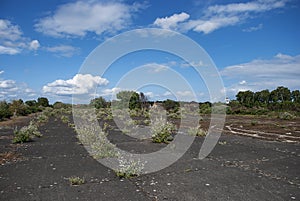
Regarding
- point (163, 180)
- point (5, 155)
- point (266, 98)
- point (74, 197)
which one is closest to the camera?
point (74, 197)

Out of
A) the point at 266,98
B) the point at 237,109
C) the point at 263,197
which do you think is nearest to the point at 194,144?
the point at 263,197

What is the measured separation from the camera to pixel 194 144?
11133 millimetres

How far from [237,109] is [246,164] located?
1687 inches

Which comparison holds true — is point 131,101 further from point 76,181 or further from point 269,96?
point 76,181

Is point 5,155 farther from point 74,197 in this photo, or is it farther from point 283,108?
point 283,108

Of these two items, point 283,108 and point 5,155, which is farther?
point 283,108

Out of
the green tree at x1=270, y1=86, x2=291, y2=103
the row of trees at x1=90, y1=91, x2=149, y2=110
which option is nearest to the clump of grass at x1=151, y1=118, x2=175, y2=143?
the row of trees at x1=90, y1=91, x2=149, y2=110

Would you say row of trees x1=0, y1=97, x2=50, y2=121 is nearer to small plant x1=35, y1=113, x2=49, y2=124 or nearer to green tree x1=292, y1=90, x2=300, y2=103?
small plant x1=35, y1=113, x2=49, y2=124

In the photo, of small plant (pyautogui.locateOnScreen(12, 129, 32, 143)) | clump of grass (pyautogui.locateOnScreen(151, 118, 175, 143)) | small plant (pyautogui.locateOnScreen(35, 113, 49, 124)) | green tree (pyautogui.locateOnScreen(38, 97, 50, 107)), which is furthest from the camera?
green tree (pyautogui.locateOnScreen(38, 97, 50, 107))

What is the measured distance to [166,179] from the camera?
5906mm

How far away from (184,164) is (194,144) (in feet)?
12.5

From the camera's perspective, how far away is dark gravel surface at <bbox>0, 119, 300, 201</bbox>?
4.90 meters

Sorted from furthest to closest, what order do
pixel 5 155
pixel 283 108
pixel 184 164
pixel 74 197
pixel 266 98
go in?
pixel 266 98 → pixel 283 108 → pixel 5 155 → pixel 184 164 → pixel 74 197

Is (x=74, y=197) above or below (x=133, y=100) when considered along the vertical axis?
below
